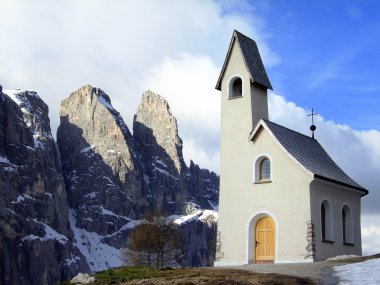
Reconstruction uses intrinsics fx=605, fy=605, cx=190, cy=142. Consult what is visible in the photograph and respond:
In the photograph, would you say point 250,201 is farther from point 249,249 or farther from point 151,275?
point 151,275

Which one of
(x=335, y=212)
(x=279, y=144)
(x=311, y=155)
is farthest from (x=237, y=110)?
(x=335, y=212)

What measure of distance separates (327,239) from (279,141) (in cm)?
629

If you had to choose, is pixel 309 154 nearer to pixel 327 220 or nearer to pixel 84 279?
pixel 327 220

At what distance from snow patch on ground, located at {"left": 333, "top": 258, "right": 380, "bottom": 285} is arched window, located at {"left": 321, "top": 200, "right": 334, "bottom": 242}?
403 inches

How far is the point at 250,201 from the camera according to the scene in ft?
116

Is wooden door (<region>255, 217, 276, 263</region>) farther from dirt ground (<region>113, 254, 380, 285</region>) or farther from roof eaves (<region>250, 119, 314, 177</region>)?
dirt ground (<region>113, 254, 380, 285</region>)

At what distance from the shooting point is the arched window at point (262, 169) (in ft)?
116

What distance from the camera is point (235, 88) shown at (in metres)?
38.8

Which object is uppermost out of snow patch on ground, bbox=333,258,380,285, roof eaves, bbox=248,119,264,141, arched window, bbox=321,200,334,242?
roof eaves, bbox=248,119,264,141

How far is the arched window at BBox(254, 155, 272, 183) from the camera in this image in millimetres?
35406

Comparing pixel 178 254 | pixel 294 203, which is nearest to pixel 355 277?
pixel 294 203

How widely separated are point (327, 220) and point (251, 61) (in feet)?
36.2

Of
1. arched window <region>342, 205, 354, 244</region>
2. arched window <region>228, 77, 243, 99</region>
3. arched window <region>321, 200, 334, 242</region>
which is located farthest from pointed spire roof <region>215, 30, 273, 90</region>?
arched window <region>342, 205, 354, 244</region>

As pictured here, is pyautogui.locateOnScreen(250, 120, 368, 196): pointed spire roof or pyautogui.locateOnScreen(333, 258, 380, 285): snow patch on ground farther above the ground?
pyautogui.locateOnScreen(250, 120, 368, 196): pointed spire roof
